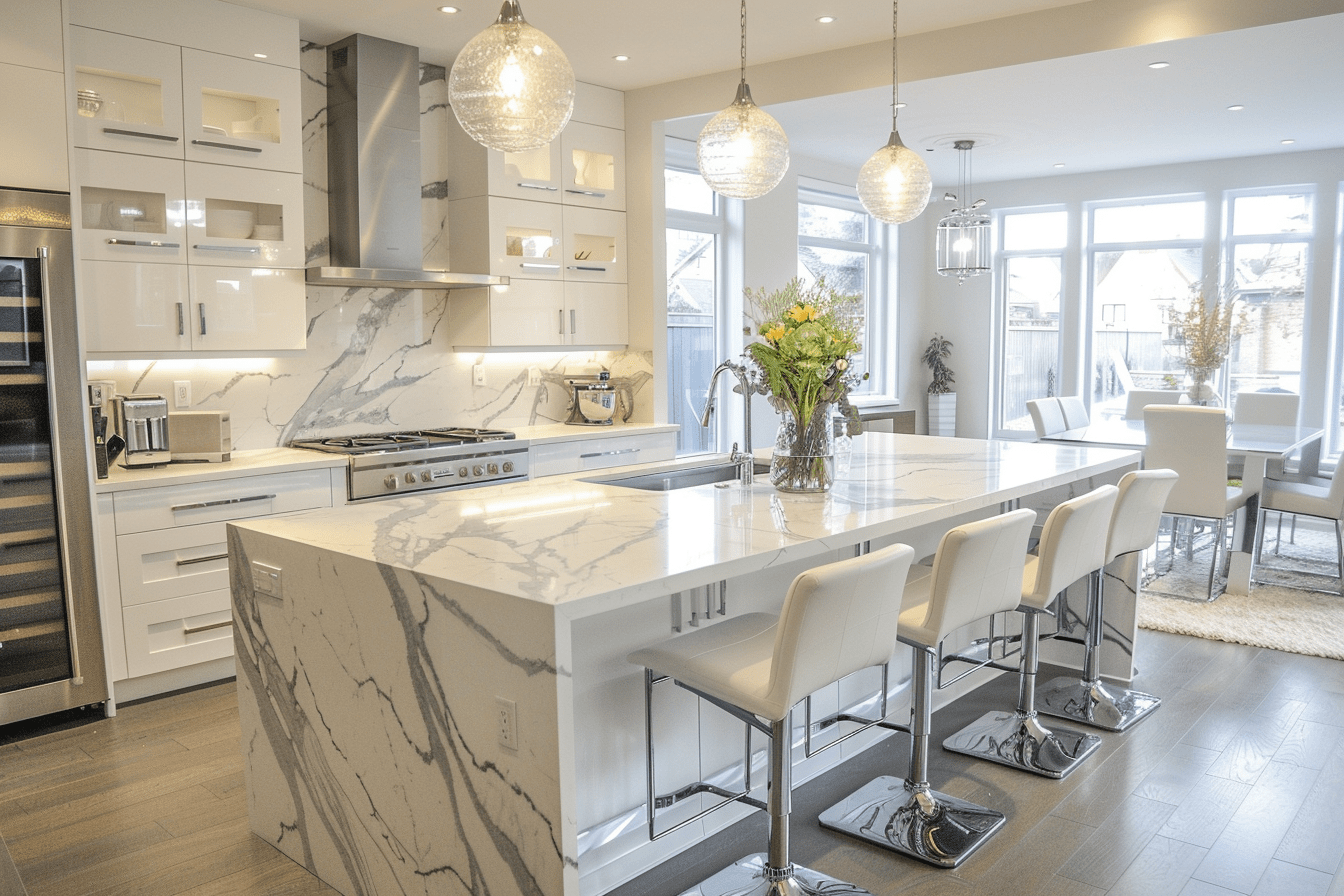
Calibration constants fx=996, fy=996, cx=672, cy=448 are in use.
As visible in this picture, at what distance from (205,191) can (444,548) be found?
269 centimetres

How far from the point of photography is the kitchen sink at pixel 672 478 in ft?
12.5

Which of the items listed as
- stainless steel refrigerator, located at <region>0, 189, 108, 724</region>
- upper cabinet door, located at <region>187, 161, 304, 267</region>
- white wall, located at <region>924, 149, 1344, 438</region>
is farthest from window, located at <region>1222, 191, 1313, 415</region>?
stainless steel refrigerator, located at <region>0, 189, 108, 724</region>

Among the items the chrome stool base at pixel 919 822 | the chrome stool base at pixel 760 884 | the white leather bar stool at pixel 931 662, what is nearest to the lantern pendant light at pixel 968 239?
the white leather bar stool at pixel 931 662

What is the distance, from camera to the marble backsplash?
183 inches

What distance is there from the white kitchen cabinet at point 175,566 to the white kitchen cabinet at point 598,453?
54.7 inches

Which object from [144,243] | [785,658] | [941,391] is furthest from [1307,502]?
[144,243]

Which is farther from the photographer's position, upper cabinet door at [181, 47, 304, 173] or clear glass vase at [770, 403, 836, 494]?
upper cabinet door at [181, 47, 304, 173]

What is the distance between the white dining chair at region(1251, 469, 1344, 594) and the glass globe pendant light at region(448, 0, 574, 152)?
4.86 m

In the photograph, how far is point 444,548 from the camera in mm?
2354

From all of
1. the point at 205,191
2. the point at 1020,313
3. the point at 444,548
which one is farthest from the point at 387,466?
the point at 1020,313

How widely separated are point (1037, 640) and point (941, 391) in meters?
6.70

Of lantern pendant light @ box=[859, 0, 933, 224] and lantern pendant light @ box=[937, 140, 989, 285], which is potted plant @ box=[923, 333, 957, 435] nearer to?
lantern pendant light @ box=[937, 140, 989, 285]

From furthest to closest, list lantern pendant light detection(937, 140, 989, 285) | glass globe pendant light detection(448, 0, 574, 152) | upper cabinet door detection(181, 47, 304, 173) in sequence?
lantern pendant light detection(937, 140, 989, 285) → upper cabinet door detection(181, 47, 304, 173) → glass globe pendant light detection(448, 0, 574, 152)

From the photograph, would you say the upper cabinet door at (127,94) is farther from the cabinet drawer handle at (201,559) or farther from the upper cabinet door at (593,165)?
the upper cabinet door at (593,165)
